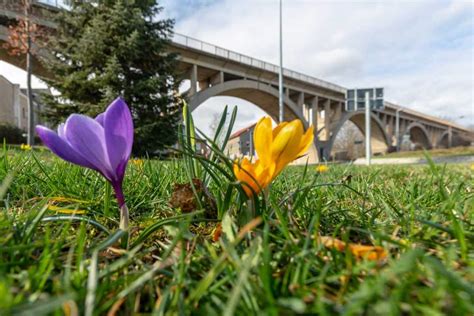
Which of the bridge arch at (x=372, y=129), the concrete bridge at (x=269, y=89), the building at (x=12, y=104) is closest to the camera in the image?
the concrete bridge at (x=269, y=89)

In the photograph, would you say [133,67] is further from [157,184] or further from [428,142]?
[428,142]

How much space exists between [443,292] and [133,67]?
47.1 ft

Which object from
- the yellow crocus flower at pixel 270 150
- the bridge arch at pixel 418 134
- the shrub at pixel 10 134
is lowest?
the yellow crocus flower at pixel 270 150

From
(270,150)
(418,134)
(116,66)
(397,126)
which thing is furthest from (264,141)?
(418,134)

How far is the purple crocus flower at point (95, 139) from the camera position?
1.49ft

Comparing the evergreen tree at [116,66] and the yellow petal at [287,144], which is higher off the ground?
the evergreen tree at [116,66]

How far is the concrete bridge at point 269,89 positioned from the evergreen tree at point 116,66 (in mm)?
3014

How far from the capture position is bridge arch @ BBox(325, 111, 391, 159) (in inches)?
1133

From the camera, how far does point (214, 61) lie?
62.2ft

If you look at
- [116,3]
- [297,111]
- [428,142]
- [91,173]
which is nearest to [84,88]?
[116,3]

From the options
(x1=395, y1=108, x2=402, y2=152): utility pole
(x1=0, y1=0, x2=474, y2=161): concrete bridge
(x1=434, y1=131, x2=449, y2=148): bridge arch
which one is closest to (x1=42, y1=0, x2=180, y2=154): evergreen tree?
(x1=0, y1=0, x2=474, y2=161): concrete bridge

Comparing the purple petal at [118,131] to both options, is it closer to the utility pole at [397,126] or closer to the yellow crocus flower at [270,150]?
the yellow crocus flower at [270,150]

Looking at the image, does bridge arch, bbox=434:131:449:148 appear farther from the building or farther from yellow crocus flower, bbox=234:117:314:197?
yellow crocus flower, bbox=234:117:314:197

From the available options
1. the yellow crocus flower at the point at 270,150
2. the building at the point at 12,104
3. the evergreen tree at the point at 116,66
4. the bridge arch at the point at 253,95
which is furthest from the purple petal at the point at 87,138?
the building at the point at 12,104
